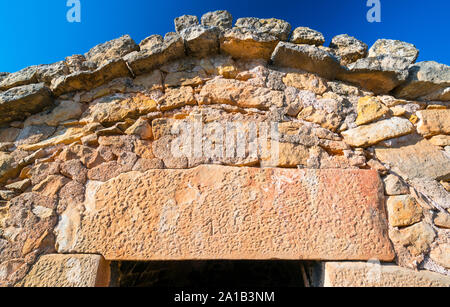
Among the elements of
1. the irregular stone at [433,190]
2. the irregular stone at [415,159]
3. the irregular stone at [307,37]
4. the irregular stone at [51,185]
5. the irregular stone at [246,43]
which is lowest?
the irregular stone at [433,190]

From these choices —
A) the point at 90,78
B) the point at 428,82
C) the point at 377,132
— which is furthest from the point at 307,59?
the point at 90,78

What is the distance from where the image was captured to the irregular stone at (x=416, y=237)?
4.33 ft

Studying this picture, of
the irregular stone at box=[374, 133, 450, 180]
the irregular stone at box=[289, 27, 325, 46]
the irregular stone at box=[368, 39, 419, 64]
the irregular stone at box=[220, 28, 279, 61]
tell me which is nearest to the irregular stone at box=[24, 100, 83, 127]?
the irregular stone at box=[220, 28, 279, 61]

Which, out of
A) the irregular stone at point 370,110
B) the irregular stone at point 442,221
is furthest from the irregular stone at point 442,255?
the irregular stone at point 370,110

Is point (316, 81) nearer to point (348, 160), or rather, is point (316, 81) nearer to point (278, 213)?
point (348, 160)

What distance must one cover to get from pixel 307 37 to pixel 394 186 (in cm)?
123

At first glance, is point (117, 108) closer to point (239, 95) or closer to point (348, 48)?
point (239, 95)

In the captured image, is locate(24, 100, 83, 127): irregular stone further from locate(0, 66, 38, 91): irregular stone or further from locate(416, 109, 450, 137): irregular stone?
locate(416, 109, 450, 137): irregular stone

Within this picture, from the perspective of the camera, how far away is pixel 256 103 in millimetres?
1664

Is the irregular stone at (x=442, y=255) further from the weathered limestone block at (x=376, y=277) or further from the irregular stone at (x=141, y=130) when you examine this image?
the irregular stone at (x=141, y=130)

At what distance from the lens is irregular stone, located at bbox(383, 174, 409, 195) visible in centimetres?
145

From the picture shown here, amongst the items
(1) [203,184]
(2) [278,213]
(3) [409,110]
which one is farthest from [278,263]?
A: (3) [409,110]

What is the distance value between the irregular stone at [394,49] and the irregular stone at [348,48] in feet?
0.29

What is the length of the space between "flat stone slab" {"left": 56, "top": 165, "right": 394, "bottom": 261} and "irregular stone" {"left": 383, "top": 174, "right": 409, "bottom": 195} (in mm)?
68
